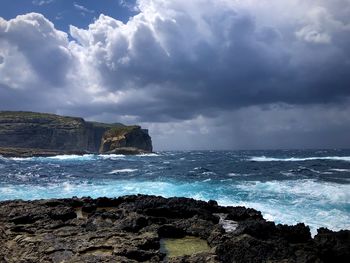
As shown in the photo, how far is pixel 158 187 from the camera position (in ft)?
105

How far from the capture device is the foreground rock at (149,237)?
8523 millimetres

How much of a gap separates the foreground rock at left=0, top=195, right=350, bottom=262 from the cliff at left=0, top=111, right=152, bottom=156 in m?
133

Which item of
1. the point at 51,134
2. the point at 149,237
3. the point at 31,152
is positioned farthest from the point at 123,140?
the point at 149,237

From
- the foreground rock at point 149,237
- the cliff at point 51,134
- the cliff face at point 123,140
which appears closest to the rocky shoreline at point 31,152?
the cliff face at point 123,140

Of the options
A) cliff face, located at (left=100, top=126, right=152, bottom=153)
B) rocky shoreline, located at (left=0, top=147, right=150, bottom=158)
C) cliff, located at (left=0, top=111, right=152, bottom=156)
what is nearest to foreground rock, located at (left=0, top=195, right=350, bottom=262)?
rocky shoreline, located at (left=0, top=147, right=150, bottom=158)

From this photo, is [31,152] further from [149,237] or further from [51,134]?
[149,237]

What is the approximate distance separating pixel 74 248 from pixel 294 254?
5498mm

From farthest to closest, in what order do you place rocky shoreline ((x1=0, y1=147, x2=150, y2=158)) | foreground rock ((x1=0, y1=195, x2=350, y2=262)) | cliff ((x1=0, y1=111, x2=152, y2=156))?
1. cliff ((x1=0, y1=111, x2=152, y2=156))
2. rocky shoreline ((x1=0, y1=147, x2=150, y2=158))
3. foreground rock ((x1=0, y1=195, x2=350, y2=262))

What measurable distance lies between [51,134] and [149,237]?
163m

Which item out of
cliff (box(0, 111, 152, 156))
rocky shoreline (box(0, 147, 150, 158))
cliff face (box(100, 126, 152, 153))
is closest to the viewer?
rocky shoreline (box(0, 147, 150, 158))

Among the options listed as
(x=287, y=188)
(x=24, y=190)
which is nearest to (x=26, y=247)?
(x=24, y=190)

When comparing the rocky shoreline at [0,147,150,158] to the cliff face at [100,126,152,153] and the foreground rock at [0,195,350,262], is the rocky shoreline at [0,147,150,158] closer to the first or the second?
the cliff face at [100,126,152,153]

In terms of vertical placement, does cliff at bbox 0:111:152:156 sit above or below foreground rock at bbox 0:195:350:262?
above

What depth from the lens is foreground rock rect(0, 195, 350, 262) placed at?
852cm
